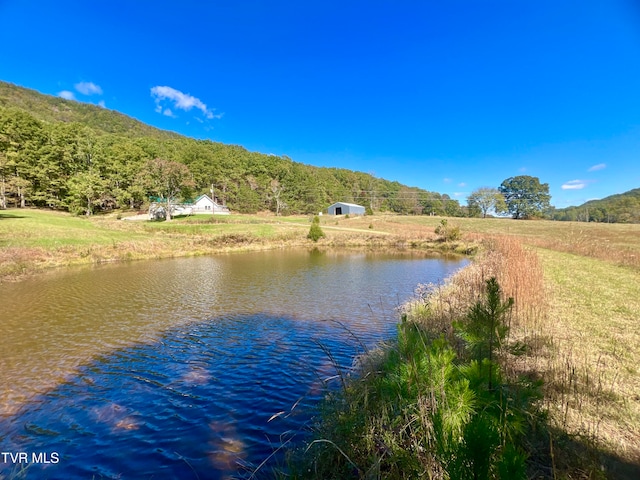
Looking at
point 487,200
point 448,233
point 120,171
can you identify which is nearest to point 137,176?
point 120,171

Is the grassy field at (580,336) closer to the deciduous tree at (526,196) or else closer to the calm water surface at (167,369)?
the calm water surface at (167,369)

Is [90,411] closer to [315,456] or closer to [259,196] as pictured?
[315,456]

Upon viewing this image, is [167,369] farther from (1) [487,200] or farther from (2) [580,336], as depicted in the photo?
(1) [487,200]

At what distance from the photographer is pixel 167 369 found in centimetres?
746

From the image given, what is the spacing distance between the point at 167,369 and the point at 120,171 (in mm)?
73024

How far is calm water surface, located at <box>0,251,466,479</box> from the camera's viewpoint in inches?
187

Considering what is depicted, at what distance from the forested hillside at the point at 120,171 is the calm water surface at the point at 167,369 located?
35.6m

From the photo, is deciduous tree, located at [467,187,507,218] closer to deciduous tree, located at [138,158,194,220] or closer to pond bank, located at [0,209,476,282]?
pond bank, located at [0,209,476,282]

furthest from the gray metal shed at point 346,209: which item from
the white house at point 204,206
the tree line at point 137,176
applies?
the white house at point 204,206

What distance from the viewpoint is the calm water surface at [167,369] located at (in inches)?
187

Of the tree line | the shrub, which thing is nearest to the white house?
the tree line

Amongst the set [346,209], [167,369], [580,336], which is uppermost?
[346,209]

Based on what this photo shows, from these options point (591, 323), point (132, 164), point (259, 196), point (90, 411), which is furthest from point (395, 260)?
point (259, 196)

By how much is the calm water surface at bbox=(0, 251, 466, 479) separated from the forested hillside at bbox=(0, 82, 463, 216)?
3562 centimetres
